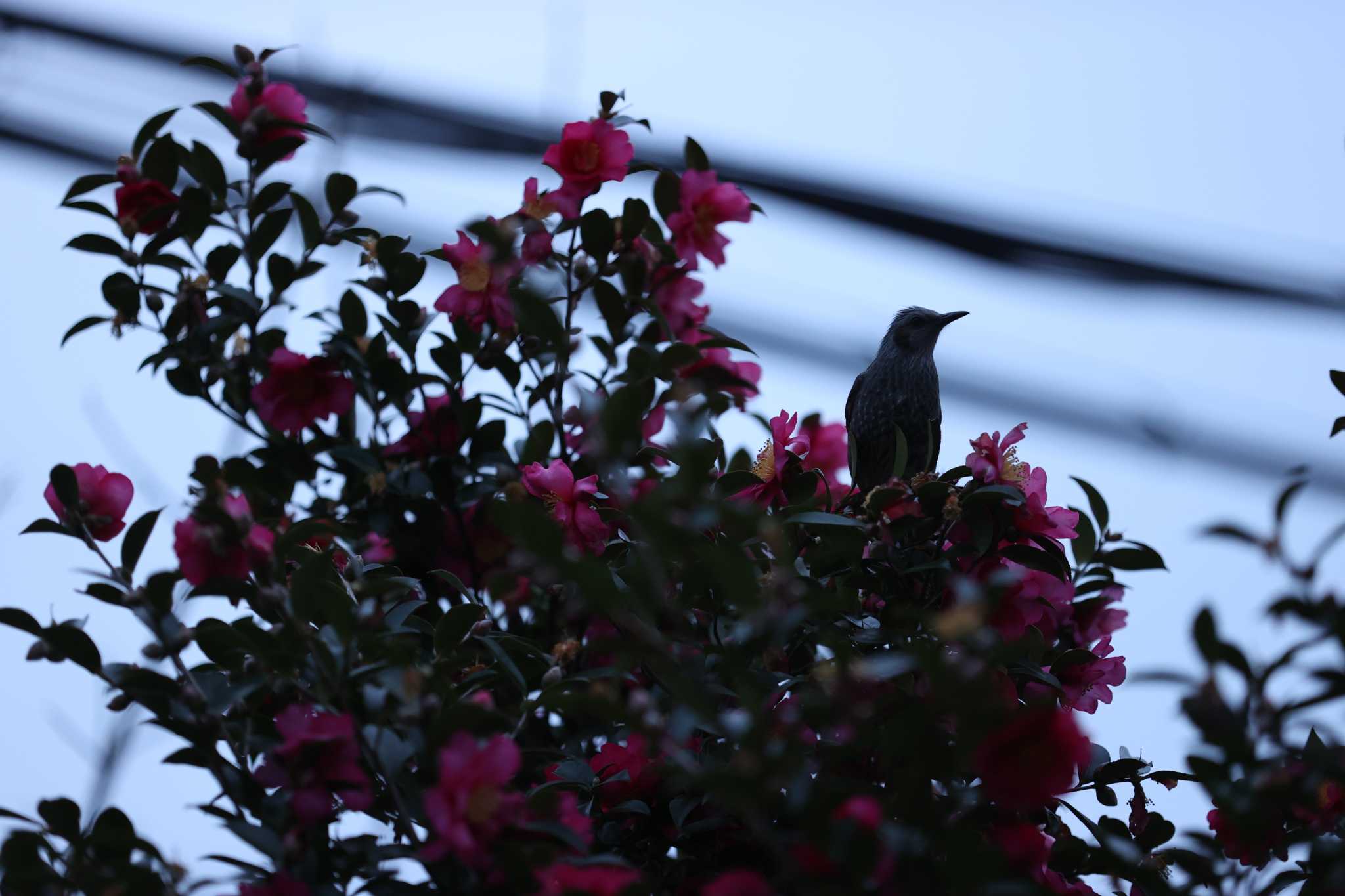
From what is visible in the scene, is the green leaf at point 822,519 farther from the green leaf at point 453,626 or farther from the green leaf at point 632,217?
the green leaf at point 632,217

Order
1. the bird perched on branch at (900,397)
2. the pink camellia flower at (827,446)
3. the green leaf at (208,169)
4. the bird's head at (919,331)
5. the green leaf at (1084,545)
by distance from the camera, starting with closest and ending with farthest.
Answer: the green leaf at (1084,545) → the green leaf at (208,169) → the pink camellia flower at (827,446) → the bird perched on branch at (900,397) → the bird's head at (919,331)

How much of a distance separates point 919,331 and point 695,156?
0.90 metres

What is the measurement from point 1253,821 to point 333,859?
0.77 meters

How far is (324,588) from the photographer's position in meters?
1.01

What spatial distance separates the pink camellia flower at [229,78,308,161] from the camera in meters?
1.60

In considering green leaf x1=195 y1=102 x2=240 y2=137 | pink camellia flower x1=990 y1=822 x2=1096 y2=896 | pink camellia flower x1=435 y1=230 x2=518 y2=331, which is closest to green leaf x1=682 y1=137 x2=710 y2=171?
pink camellia flower x1=435 y1=230 x2=518 y2=331

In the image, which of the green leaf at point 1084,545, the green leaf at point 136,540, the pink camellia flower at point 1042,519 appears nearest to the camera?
the green leaf at point 136,540

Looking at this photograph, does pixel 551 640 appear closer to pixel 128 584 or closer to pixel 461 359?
pixel 461 359

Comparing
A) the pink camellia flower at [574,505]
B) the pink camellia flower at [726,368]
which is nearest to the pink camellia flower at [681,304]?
the pink camellia flower at [726,368]

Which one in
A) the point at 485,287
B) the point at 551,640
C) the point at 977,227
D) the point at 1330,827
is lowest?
the point at 1330,827

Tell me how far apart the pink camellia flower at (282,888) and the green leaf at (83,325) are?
0.93 m

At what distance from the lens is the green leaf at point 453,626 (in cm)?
123

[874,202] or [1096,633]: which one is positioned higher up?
[874,202]

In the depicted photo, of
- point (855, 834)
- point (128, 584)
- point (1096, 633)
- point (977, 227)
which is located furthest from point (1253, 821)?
point (977, 227)
